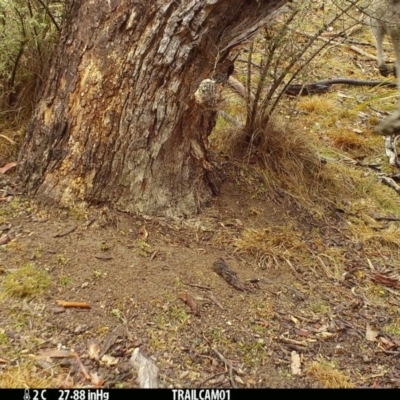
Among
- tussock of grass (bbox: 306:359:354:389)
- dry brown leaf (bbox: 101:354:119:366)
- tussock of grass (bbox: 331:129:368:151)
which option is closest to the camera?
dry brown leaf (bbox: 101:354:119:366)

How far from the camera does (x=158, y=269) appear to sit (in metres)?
3.01

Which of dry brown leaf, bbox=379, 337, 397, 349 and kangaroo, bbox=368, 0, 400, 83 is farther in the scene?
kangaroo, bbox=368, 0, 400, 83

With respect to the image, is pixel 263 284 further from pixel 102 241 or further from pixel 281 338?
pixel 102 241

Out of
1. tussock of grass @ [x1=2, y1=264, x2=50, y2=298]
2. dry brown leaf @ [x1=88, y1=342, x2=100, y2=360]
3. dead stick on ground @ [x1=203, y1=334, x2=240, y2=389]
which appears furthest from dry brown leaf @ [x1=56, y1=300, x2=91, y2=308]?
dead stick on ground @ [x1=203, y1=334, x2=240, y2=389]

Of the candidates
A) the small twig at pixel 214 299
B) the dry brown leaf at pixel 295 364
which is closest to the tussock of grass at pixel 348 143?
the small twig at pixel 214 299

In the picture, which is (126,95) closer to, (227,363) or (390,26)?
(227,363)

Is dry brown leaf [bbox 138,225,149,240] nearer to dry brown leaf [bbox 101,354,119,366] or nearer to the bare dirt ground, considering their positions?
the bare dirt ground

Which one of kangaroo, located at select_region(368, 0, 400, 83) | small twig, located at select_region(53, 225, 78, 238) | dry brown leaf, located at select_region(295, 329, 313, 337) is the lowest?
dry brown leaf, located at select_region(295, 329, 313, 337)

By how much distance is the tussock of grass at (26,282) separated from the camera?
266cm

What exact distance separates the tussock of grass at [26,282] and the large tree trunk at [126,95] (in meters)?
0.58

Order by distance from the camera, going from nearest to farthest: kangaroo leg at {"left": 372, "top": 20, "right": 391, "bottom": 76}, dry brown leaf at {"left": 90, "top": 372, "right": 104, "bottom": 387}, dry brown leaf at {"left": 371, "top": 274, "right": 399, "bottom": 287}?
dry brown leaf at {"left": 90, "top": 372, "right": 104, "bottom": 387}, dry brown leaf at {"left": 371, "top": 274, "right": 399, "bottom": 287}, kangaroo leg at {"left": 372, "top": 20, "right": 391, "bottom": 76}

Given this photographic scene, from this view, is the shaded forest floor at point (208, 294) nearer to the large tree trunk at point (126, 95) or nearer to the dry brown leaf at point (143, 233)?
the dry brown leaf at point (143, 233)

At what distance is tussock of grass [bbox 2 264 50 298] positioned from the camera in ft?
8.74

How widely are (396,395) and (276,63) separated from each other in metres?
2.66
